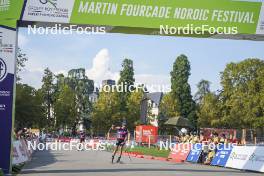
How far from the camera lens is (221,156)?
2411 cm

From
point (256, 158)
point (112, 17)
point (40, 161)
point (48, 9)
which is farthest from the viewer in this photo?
point (40, 161)

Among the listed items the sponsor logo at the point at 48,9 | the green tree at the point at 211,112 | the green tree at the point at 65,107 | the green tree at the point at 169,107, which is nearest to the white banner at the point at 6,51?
the sponsor logo at the point at 48,9

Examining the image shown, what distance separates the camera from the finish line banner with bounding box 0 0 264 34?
17.5 m

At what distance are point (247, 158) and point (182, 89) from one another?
254 ft

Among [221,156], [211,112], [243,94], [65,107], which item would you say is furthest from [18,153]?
[65,107]

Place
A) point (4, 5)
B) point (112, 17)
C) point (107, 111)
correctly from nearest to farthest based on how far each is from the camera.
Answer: point (4, 5)
point (112, 17)
point (107, 111)

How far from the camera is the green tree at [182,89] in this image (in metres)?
97.4

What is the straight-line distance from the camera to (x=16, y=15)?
17.2 m

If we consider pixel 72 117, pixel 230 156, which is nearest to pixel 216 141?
pixel 230 156

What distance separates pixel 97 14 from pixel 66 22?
110 centimetres

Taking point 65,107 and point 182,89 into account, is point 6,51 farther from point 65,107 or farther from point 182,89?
point 182,89
